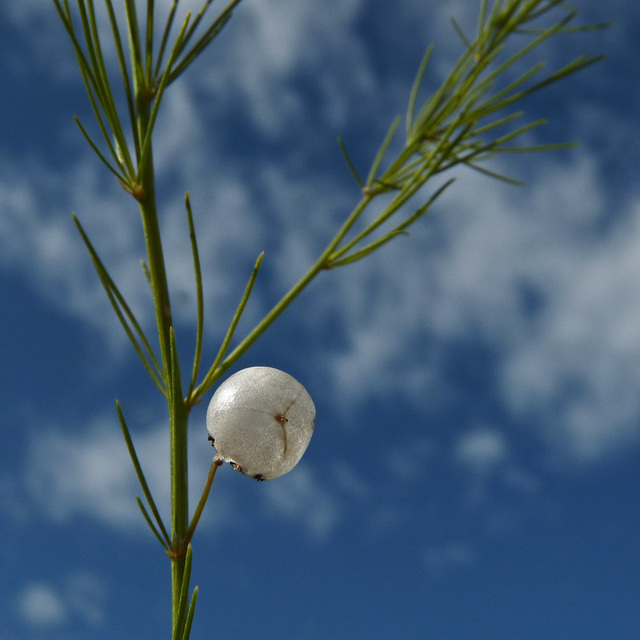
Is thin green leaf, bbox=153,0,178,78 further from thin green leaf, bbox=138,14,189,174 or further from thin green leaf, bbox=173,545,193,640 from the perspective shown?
thin green leaf, bbox=173,545,193,640

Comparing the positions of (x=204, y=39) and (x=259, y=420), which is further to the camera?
(x=204, y=39)

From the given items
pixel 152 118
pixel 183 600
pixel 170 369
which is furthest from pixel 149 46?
pixel 183 600

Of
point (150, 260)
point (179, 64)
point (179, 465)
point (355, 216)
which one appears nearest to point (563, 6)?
point (355, 216)

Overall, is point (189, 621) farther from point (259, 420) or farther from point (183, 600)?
point (259, 420)

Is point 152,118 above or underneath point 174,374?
above

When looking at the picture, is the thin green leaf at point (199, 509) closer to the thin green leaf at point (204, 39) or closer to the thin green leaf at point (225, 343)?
the thin green leaf at point (225, 343)

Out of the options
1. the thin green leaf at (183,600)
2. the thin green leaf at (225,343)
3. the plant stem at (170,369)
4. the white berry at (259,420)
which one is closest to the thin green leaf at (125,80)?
the plant stem at (170,369)

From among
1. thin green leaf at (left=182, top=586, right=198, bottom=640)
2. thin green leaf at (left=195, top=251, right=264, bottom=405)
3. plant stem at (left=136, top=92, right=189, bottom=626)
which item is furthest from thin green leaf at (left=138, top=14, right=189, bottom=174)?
thin green leaf at (left=182, top=586, right=198, bottom=640)

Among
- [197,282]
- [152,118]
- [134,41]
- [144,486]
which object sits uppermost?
[134,41]

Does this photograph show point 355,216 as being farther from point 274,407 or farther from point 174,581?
point 174,581
